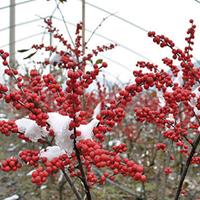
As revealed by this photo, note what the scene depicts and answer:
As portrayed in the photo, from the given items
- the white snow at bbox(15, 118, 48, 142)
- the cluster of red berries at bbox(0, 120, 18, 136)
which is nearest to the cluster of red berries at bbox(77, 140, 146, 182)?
the white snow at bbox(15, 118, 48, 142)

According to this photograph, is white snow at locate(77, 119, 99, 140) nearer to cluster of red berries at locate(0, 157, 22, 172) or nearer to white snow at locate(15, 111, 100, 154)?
white snow at locate(15, 111, 100, 154)

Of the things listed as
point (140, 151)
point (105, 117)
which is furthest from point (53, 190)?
point (105, 117)

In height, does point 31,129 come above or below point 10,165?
above

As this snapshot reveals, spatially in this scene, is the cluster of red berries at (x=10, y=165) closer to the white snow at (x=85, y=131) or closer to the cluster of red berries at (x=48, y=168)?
the cluster of red berries at (x=48, y=168)

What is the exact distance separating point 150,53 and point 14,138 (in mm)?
4057

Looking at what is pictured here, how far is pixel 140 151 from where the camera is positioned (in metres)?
7.22

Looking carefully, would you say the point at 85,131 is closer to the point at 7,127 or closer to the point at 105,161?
the point at 105,161

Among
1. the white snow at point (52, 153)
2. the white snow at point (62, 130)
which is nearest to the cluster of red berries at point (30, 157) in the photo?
the white snow at point (52, 153)

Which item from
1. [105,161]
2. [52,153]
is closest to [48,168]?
[52,153]

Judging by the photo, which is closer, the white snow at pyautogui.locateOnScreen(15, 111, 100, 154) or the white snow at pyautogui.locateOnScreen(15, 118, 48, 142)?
the white snow at pyautogui.locateOnScreen(15, 111, 100, 154)

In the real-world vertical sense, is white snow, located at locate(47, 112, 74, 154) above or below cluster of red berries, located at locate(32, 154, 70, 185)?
above

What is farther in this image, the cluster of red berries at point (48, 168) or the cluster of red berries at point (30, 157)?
the cluster of red berries at point (30, 157)

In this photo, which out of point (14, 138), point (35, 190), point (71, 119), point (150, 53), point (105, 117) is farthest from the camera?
point (14, 138)

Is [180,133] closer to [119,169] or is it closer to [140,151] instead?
[119,169]
